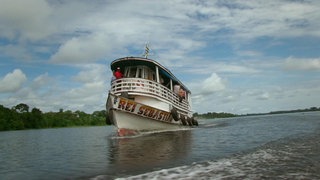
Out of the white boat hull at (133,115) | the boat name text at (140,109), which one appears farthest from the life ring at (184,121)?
the boat name text at (140,109)

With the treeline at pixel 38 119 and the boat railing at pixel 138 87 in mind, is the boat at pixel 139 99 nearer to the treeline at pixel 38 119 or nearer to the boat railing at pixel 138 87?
the boat railing at pixel 138 87

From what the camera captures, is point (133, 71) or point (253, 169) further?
point (133, 71)

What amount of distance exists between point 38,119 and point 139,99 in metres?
81.4

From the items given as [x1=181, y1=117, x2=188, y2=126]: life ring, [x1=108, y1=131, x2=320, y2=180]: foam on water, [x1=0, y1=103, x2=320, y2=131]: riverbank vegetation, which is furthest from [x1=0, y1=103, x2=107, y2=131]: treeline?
[x1=108, y1=131, x2=320, y2=180]: foam on water

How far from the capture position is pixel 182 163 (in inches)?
417

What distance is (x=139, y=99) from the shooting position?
25531 millimetres

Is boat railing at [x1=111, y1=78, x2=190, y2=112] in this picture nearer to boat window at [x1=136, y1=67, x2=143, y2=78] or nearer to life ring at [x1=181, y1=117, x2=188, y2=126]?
boat window at [x1=136, y1=67, x2=143, y2=78]

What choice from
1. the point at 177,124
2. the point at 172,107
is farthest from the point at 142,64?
the point at 177,124

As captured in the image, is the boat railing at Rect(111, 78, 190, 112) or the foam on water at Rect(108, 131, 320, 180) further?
the boat railing at Rect(111, 78, 190, 112)

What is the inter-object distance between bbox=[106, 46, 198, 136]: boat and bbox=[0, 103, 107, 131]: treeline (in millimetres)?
59878

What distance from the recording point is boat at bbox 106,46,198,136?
23.0 m

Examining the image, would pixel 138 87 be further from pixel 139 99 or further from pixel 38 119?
pixel 38 119

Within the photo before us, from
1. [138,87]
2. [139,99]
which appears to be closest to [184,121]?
[139,99]

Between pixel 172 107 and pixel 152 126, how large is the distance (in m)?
3.55
